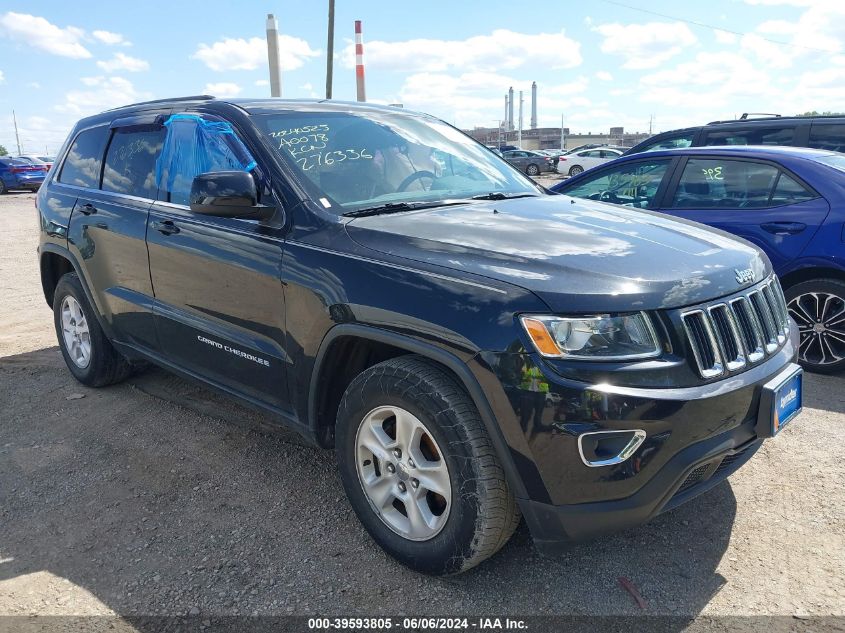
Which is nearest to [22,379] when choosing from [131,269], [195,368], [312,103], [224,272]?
[131,269]

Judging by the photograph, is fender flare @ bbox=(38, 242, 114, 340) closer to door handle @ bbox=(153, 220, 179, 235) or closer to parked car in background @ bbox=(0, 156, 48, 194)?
door handle @ bbox=(153, 220, 179, 235)

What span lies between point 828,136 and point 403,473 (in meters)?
6.40

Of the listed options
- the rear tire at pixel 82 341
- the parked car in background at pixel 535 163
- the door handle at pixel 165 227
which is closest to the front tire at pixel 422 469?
the door handle at pixel 165 227

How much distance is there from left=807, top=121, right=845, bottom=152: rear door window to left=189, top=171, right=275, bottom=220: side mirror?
20.4ft

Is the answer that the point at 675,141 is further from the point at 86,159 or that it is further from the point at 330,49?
the point at 330,49

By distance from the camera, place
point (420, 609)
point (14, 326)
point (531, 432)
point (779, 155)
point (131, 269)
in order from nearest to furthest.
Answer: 1. point (531, 432)
2. point (420, 609)
3. point (131, 269)
4. point (779, 155)
5. point (14, 326)

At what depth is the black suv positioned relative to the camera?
2.23 meters

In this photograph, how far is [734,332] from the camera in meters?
2.48

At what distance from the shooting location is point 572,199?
372 centimetres

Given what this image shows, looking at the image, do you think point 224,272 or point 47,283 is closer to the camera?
point 224,272

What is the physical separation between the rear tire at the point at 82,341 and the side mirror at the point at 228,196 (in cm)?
197

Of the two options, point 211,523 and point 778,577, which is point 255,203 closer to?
point 211,523

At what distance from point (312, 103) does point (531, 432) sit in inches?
91.6

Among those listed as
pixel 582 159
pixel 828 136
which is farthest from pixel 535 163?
pixel 828 136
